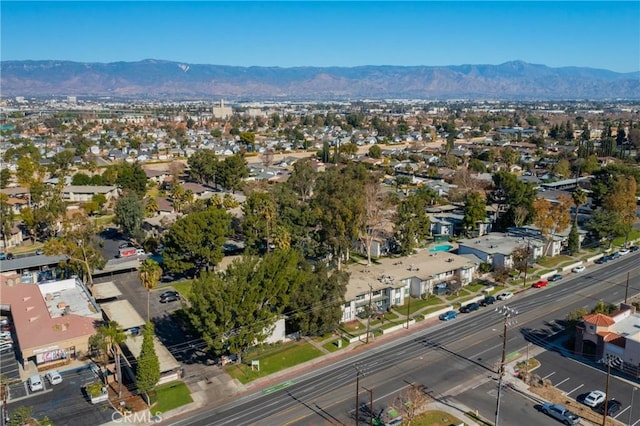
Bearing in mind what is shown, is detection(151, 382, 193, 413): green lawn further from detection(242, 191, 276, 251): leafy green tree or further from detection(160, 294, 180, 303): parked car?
detection(242, 191, 276, 251): leafy green tree

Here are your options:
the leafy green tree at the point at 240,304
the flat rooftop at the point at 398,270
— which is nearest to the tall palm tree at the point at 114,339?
the leafy green tree at the point at 240,304

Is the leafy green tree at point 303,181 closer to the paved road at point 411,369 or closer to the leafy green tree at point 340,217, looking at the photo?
the leafy green tree at point 340,217

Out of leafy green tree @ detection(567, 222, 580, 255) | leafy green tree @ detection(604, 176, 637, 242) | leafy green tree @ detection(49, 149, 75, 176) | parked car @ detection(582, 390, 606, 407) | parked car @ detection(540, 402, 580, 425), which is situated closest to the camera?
parked car @ detection(540, 402, 580, 425)

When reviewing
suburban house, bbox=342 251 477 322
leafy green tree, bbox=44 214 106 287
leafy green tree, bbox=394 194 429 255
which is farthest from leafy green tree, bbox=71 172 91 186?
suburban house, bbox=342 251 477 322

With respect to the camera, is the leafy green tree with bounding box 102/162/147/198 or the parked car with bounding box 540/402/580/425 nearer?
the parked car with bounding box 540/402/580/425

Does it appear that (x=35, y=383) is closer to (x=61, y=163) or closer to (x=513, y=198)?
(x=513, y=198)

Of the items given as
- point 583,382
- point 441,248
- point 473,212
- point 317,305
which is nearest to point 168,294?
point 317,305
